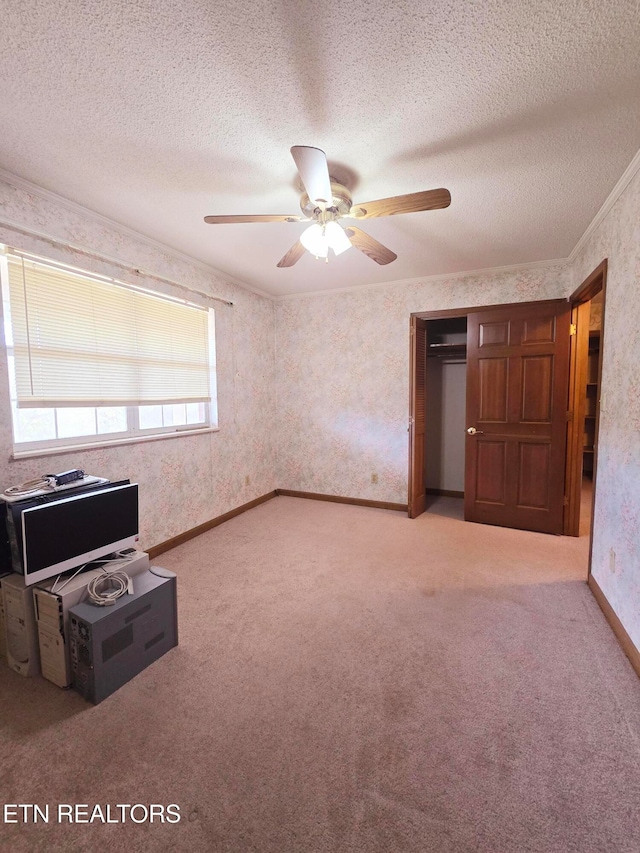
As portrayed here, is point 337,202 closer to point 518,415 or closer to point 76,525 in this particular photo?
point 76,525

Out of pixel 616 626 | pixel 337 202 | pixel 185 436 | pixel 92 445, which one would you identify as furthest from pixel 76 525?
pixel 616 626

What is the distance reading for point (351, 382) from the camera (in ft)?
14.2

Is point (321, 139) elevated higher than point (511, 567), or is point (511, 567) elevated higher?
point (321, 139)

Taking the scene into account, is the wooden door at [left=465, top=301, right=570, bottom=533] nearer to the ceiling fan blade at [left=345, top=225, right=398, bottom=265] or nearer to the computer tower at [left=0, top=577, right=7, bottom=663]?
the ceiling fan blade at [left=345, top=225, right=398, bottom=265]

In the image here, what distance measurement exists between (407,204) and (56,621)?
2479 mm

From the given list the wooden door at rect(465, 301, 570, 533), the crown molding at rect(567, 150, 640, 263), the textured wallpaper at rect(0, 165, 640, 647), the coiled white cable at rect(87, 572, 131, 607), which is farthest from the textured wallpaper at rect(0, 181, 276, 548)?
the crown molding at rect(567, 150, 640, 263)

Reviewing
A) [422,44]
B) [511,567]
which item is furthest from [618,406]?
[422,44]

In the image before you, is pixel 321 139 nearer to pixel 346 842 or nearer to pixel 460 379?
pixel 346 842

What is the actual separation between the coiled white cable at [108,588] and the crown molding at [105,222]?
80.1 inches

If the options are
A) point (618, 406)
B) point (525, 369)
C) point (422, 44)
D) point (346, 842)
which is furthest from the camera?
point (525, 369)

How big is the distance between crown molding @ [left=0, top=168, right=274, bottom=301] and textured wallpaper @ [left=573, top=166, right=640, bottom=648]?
10.1ft

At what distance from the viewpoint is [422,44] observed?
1.26 metres

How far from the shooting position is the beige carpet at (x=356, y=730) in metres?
1.15

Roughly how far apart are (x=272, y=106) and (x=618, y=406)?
7.67 ft
